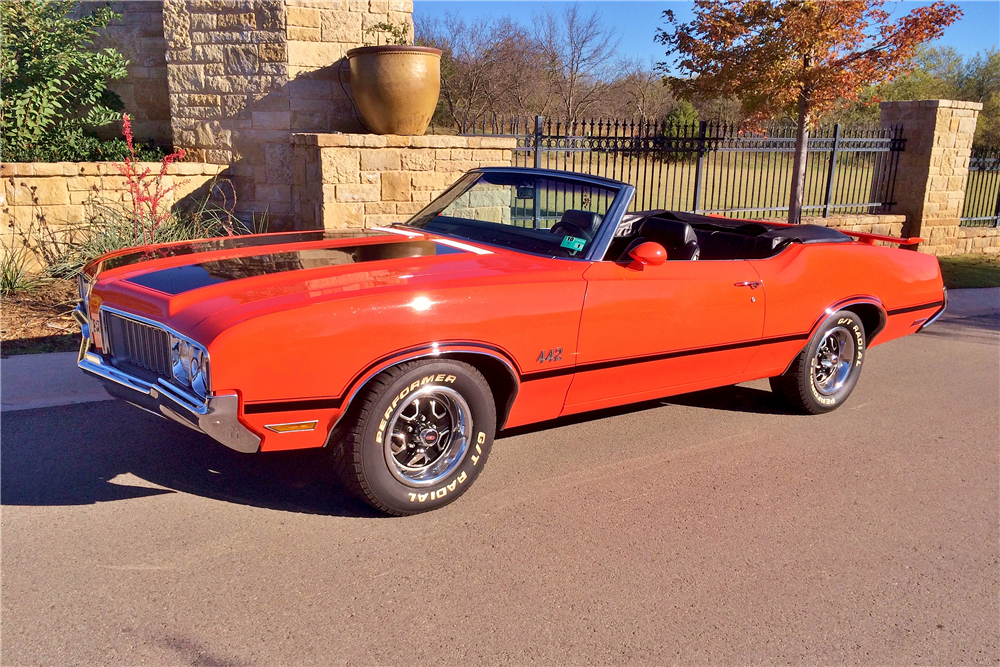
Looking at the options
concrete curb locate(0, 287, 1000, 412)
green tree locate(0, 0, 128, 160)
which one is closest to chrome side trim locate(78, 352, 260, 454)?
concrete curb locate(0, 287, 1000, 412)

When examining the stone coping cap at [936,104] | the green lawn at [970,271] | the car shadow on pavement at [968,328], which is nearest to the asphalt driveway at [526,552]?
the car shadow on pavement at [968,328]

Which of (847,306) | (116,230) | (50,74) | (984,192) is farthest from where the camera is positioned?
(984,192)

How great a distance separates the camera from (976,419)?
549 cm

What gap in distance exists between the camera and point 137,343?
3.72m

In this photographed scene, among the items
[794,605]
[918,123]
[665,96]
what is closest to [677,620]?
[794,605]

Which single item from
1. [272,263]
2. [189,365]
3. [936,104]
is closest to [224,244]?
[272,263]

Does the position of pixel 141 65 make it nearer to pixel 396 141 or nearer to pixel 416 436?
pixel 396 141

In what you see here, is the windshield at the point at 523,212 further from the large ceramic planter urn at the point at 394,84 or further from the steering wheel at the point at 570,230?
the large ceramic planter urn at the point at 394,84

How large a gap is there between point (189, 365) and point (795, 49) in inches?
363

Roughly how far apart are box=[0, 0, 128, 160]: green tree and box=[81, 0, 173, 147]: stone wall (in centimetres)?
25

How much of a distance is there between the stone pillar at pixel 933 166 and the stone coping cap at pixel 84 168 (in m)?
11.2

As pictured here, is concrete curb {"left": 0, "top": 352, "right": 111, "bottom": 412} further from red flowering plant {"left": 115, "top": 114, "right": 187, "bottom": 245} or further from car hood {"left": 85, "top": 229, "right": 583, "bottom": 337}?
red flowering plant {"left": 115, "top": 114, "right": 187, "bottom": 245}

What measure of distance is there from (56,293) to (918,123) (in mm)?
13011

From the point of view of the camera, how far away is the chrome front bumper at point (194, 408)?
3.21m
